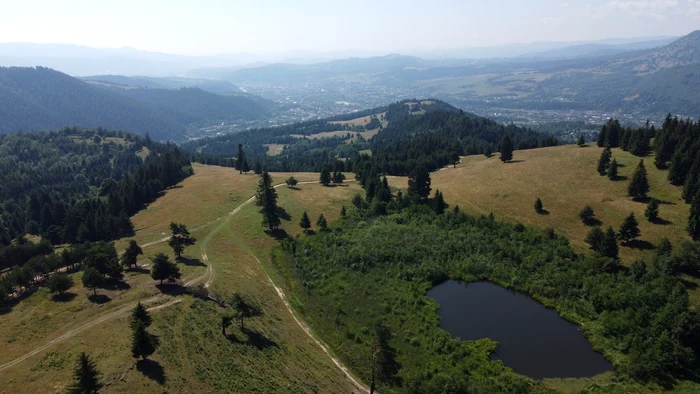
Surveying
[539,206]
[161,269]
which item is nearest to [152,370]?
[161,269]

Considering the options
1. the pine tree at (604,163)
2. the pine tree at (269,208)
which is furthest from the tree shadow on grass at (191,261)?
the pine tree at (604,163)

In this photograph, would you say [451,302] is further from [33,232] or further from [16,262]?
[33,232]

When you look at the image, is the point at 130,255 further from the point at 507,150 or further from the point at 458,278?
the point at 507,150

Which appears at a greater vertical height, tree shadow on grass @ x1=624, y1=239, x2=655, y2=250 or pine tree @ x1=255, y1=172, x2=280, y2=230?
pine tree @ x1=255, y1=172, x2=280, y2=230

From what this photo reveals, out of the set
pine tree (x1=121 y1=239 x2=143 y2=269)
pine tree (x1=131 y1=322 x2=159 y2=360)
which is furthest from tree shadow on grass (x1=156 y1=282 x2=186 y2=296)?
pine tree (x1=131 y1=322 x2=159 y2=360)

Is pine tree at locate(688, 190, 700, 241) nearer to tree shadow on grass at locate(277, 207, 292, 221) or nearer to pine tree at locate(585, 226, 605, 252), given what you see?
pine tree at locate(585, 226, 605, 252)

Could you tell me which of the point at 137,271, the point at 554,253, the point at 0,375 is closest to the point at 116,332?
the point at 0,375

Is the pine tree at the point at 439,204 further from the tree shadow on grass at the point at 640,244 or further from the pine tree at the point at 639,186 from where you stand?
the pine tree at the point at 639,186
